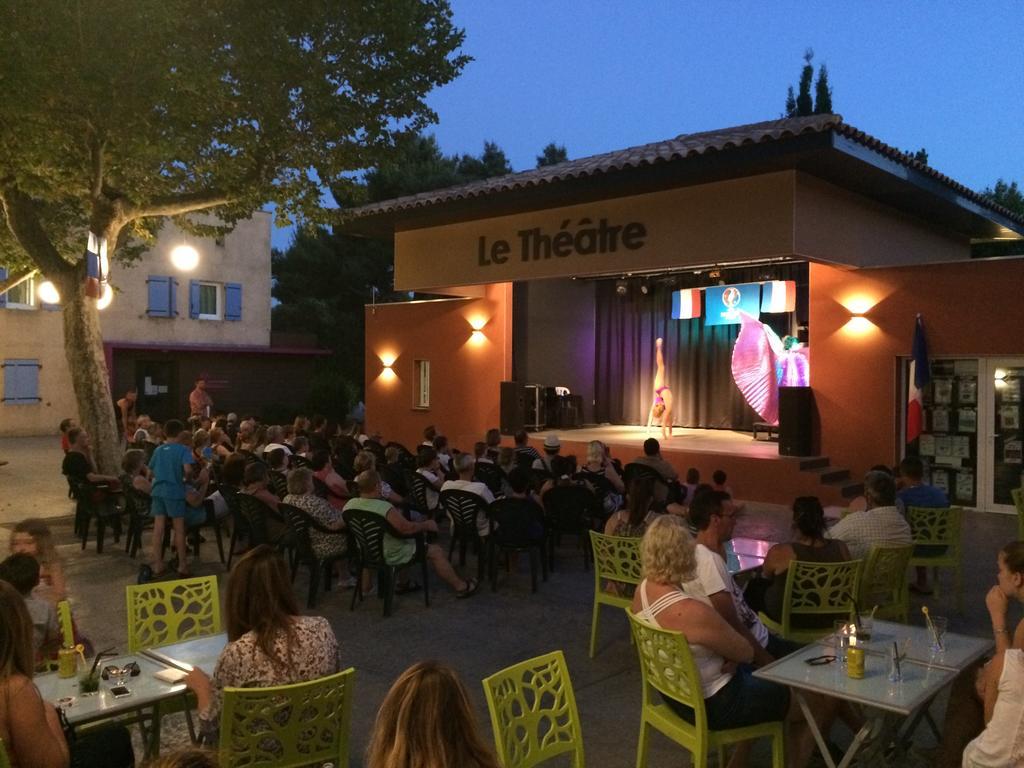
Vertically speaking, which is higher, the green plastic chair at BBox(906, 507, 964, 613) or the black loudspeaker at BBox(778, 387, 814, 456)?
the black loudspeaker at BBox(778, 387, 814, 456)

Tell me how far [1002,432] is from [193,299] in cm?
2098

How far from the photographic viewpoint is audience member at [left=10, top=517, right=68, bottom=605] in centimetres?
398

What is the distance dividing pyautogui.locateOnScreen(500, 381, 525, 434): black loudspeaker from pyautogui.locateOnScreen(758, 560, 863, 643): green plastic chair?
10.9m

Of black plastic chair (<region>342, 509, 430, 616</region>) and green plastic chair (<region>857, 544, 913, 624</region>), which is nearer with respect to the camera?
green plastic chair (<region>857, 544, 913, 624</region>)

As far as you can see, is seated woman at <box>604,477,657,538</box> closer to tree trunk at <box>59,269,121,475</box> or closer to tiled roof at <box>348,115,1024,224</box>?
tiled roof at <box>348,115,1024,224</box>

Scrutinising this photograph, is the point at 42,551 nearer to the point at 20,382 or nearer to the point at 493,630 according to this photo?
the point at 493,630

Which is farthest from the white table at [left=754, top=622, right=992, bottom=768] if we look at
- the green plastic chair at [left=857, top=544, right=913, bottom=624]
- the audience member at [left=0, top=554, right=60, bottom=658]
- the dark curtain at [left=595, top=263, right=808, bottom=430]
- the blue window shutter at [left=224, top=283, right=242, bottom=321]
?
the blue window shutter at [left=224, top=283, right=242, bottom=321]

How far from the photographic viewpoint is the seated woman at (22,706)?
7.90 ft

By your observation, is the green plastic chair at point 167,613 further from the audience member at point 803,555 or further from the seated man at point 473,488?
the seated man at point 473,488

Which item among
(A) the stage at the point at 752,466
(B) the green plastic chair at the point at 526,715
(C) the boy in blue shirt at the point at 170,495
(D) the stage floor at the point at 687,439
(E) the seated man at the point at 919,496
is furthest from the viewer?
(D) the stage floor at the point at 687,439

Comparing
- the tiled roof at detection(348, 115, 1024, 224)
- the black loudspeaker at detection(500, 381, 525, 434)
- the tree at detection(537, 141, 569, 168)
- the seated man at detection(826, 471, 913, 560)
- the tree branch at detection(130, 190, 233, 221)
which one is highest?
the tree at detection(537, 141, 569, 168)

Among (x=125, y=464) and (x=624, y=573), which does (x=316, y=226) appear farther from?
(x=624, y=573)

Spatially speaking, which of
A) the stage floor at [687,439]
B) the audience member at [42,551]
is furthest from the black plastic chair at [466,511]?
the stage floor at [687,439]

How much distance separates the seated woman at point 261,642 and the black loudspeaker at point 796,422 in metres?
10.0
